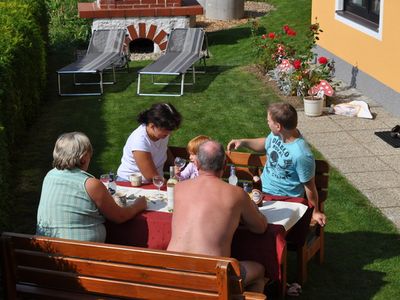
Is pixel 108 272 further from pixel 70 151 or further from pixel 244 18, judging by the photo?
pixel 244 18

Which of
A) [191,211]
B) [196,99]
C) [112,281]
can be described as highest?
[191,211]

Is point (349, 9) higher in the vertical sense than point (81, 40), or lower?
higher

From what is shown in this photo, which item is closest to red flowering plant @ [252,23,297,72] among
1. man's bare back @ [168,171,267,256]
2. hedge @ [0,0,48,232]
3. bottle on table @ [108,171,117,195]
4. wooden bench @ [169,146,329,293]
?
hedge @ [0,0,48,232]

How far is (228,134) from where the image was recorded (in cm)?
990

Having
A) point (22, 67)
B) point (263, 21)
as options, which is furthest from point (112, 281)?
point (263, 21)

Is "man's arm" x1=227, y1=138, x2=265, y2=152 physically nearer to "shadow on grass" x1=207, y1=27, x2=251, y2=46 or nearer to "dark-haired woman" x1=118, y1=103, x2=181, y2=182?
"dark-haired woman" x1=118, y1=103, x2=181, y2=182

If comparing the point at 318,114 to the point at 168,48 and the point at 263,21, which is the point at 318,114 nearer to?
the point at 168,48

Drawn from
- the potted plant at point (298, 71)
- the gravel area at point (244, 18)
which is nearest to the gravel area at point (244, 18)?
the gravel area at point (244, 18)

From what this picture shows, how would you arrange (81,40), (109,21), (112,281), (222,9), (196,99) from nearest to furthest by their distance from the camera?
(112,281) < (196,99) < (109,21) < (81,40) < (222,9)

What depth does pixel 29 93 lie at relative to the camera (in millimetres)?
10508

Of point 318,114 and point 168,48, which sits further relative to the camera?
point 168,48

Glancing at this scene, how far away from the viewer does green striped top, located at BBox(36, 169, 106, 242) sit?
5.07 metres

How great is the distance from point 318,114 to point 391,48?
1.38 m

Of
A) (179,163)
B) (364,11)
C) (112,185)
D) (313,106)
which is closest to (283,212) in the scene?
(179,163)
